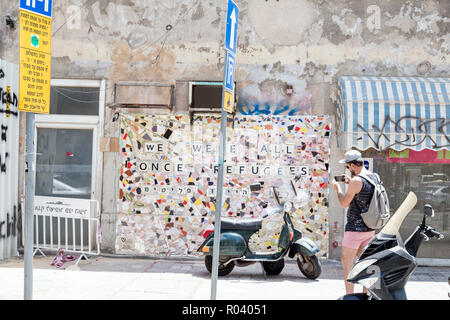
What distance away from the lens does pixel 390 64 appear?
9594mm

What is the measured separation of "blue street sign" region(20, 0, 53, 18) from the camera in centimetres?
459

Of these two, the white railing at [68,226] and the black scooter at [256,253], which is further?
the white railing at [68,226]

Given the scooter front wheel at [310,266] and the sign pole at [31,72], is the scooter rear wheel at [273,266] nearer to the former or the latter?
the scooter front wheel at [310,266]

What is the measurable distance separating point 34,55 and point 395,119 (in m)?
6.40

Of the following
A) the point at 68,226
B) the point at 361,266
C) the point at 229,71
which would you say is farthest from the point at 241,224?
the point at 68,226

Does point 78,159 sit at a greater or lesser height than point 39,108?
lesser

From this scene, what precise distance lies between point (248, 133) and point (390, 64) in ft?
9.85

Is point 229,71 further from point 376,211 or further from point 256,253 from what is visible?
point 256,253

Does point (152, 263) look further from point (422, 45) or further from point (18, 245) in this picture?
point (422, 45)

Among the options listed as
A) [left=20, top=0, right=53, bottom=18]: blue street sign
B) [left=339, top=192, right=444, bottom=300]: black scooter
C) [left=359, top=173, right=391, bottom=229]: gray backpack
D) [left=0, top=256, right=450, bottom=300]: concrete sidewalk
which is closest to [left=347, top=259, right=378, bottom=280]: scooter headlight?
[left=339, top=192, right=444, bottom=300]: black scooter

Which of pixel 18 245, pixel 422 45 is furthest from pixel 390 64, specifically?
pixel 18 245

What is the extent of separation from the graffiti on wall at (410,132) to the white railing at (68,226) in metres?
5.09

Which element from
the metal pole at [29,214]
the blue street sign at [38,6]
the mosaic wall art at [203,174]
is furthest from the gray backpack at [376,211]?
the blue street sign at [38,6]

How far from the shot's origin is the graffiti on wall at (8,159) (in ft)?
29.7
